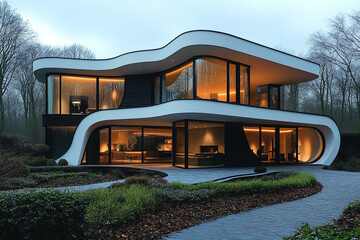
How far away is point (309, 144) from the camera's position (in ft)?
72.2

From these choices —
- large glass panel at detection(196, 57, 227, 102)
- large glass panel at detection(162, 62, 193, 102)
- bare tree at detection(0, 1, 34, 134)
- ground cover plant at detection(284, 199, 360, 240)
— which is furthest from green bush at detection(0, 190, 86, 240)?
bare tree at detection(0, 1, 34, 134)

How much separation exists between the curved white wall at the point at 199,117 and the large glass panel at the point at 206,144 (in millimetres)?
633

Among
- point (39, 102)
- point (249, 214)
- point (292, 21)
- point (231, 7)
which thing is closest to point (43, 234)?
point (249, 214)

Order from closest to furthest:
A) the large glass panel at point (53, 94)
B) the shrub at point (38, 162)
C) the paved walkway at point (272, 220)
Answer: the paved walkway at point (272, 220) < the shrub at point (38, 162) < the large glass panel at point (53, 94)

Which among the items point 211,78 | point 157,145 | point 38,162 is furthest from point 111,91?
point 211,78

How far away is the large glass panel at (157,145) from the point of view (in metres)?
20.9

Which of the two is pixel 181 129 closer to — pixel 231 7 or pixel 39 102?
pixel 39 102

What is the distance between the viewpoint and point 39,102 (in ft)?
114

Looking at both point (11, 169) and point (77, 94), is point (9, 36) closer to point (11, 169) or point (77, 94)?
point (77, 94)

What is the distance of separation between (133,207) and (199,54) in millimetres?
12122

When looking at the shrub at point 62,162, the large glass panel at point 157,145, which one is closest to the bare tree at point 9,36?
the shrub at point 62,162

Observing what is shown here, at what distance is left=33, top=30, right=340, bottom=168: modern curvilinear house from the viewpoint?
53.0ft

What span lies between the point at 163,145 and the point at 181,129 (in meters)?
4.60

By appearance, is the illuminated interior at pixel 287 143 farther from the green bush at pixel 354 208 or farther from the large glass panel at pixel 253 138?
the green bush at pixel 354 208
